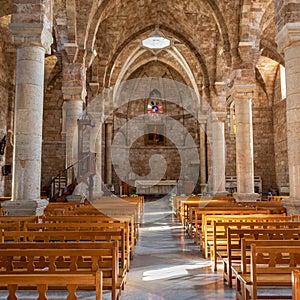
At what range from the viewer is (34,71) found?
744 cm

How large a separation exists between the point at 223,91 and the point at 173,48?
6264mm

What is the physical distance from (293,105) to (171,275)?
4374mm

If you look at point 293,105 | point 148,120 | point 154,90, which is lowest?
point 293,105

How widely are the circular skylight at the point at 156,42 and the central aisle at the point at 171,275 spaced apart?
16367mm

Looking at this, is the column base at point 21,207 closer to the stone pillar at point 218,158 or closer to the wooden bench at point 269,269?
the wooden bench at point 269,269

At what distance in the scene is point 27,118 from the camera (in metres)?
7.24

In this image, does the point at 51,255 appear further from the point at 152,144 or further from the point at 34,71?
the point at 152,144

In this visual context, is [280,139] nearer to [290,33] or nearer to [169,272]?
[290,33]

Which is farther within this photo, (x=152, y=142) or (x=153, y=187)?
(x=152, y=142)

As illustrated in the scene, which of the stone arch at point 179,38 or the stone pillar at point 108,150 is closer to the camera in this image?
the stone arch at point 179,38

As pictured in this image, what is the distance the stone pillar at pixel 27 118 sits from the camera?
7078 mm

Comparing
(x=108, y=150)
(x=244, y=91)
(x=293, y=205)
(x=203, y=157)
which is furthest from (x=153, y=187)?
(x=293, y=205)

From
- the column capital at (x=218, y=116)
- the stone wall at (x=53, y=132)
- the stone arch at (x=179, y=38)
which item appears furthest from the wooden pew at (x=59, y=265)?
the stone wall at (x=53, y=132)

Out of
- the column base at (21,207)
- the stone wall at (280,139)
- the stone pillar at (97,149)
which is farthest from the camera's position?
the stone wall at (280,139)
